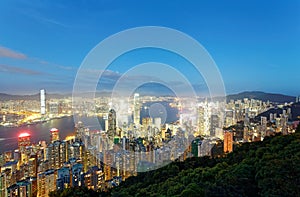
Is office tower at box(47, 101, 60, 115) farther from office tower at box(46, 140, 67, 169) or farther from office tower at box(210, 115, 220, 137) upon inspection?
office tower at box(210, 115, 220, 137)

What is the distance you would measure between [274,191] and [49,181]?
244 centimetres

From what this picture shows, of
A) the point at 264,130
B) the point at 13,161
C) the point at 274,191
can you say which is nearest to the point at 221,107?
the point at 274,191

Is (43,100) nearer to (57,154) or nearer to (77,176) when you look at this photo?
(57,154)

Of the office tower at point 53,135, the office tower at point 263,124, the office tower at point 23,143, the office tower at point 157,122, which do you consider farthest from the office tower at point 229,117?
the office tower at point 23,143

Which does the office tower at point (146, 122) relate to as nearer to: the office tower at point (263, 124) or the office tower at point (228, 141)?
the office tower at point (228, 141)

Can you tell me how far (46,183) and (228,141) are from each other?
2.38 meters

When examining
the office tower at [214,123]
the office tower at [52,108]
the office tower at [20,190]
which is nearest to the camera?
the office tower at [214,123]

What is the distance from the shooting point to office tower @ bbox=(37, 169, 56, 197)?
2680 millimetres

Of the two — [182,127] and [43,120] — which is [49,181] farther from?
[182,127]

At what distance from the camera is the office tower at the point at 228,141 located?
3.28m

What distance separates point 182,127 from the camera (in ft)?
7.39

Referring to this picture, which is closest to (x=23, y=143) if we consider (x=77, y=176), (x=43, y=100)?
(x=43, y=100)

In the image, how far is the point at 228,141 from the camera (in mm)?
3441

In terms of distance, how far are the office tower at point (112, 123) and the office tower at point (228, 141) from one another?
178 centimetres
